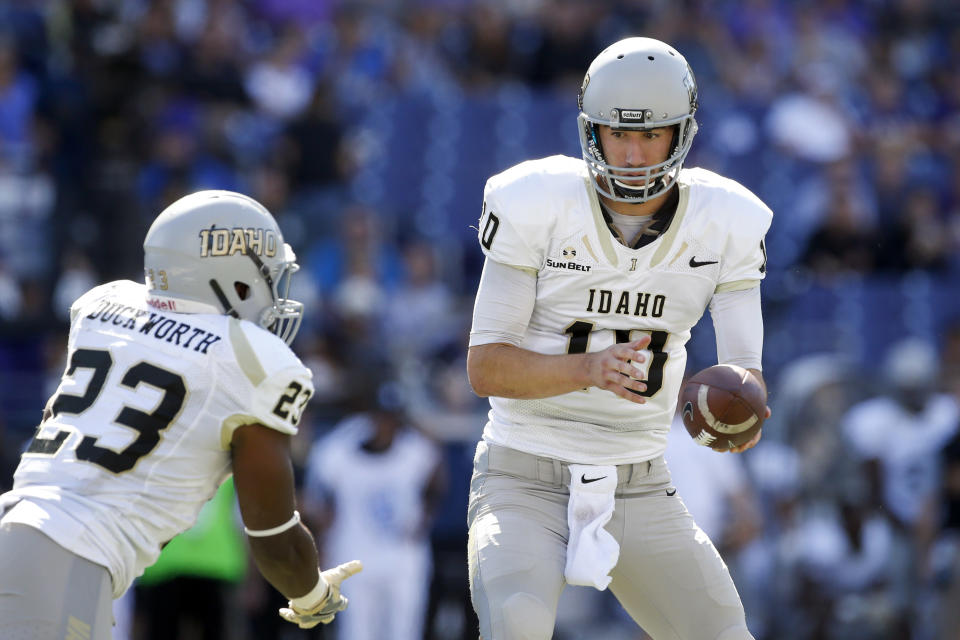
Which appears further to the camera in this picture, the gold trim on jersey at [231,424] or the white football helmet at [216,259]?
the white football helmet at [216,259]

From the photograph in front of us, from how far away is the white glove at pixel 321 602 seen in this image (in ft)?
A: 12.2

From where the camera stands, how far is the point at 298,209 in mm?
9320

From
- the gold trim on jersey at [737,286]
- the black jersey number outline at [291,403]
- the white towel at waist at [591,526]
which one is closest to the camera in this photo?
the black jersey number outline at [291,403]

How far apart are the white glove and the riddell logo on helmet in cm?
92

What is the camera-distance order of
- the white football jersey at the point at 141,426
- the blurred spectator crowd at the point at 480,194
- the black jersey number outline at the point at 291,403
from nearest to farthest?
the white football jersey at the point at 141,426 < the black jersey number outline at the point at 291,403 < the blurred spectator crowd at the point at 480,194

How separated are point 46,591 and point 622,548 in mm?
1508

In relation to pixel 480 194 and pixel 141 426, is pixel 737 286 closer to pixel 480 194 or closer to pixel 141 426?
pixel 141 426

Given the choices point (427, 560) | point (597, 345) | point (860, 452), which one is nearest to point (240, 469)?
point (597, 345)

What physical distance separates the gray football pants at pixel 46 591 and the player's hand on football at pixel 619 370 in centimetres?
132

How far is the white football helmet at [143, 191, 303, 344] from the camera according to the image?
3619 millimetres

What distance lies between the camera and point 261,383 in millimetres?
3404

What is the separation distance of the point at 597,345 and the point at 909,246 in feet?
20.5

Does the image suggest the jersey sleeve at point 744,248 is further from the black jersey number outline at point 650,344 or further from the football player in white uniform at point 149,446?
the football player in white uniform at point 149,446

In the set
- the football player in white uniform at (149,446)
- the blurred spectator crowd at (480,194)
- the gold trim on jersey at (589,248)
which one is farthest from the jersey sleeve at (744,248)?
the blurred spectator crowd at (480,194)
